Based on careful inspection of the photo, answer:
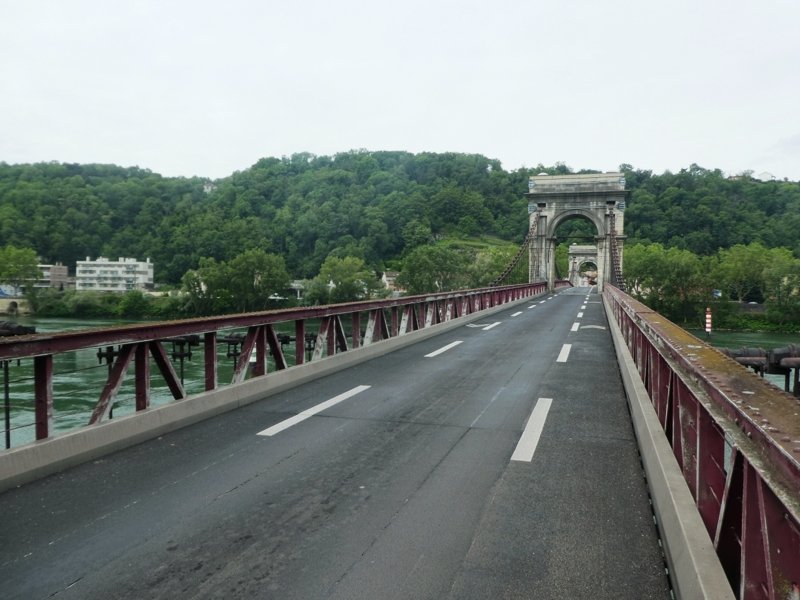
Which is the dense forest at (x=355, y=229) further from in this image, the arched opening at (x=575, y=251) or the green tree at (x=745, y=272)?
the arched opening at (x=575, y=251)

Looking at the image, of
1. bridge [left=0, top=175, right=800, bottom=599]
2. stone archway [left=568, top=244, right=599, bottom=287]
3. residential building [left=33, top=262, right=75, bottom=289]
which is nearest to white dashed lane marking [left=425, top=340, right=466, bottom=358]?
bridge [left=0, top=175, right=800, bottom=599]

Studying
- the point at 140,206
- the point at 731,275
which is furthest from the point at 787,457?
the point at 140,206

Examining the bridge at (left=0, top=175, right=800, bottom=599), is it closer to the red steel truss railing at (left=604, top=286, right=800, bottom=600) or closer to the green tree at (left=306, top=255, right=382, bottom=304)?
the red steel truss railing at (left=604, top=286, right=800, bottom=600)

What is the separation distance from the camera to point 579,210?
56.5 meters

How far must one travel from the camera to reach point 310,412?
23.9 ft

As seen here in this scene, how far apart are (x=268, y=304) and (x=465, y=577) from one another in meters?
107

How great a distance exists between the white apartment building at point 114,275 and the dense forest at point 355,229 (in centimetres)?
579

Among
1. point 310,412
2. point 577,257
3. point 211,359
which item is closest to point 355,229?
point 577,257

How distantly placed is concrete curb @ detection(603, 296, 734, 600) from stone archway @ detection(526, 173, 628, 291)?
52.3 metres

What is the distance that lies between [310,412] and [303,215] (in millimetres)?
145040

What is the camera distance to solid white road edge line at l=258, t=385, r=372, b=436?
21.2 feet

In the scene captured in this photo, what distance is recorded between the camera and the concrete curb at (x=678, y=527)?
108 inches

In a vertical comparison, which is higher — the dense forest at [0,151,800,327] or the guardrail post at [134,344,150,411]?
the dense forest at [0,151,800,327]

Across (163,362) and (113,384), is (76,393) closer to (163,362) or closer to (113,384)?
(163,362)
